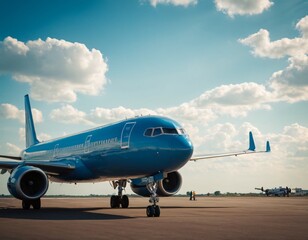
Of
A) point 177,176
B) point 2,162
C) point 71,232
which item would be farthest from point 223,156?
point 71,232

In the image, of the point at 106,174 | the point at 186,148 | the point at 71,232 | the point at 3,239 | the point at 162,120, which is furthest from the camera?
the point at 106,174

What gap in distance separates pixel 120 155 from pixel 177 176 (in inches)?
179

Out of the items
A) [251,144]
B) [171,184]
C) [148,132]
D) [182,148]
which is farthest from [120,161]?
[251,144]

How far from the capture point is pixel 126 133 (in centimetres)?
1752

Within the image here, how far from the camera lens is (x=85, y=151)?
831 inches

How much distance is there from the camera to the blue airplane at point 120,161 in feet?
50.5

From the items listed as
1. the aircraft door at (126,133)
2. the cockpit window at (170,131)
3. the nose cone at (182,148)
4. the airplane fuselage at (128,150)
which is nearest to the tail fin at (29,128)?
the airplane fuselage at (128,150)

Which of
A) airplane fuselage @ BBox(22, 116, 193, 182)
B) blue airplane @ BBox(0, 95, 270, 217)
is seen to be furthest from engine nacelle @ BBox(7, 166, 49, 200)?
airplane fuselage @ BBox(22, 116, 193, 182)

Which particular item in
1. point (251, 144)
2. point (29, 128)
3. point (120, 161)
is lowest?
point (120, 161)

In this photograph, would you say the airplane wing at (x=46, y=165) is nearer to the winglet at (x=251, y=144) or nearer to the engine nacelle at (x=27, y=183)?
the engine nacelle at (x=27, y=183)

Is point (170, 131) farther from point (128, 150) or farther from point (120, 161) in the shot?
point (120, 161)

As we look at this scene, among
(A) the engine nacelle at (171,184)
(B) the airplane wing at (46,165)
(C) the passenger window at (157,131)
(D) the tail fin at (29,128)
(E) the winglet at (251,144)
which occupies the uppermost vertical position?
(D) the tail fin at (29,128)

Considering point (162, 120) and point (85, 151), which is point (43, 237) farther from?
point (85, 151)

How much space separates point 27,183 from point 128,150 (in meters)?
5.81
